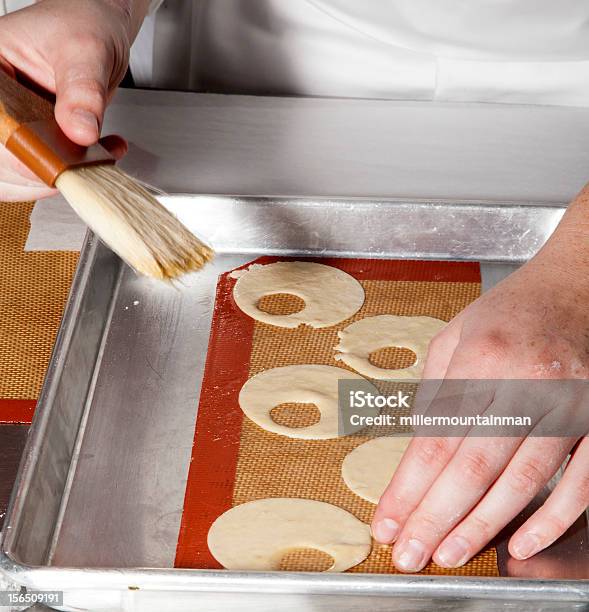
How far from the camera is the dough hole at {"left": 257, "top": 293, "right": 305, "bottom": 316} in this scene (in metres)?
1.31

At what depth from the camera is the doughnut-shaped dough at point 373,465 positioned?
1051 mm

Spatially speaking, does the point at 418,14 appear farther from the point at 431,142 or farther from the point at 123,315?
the point at 123,315

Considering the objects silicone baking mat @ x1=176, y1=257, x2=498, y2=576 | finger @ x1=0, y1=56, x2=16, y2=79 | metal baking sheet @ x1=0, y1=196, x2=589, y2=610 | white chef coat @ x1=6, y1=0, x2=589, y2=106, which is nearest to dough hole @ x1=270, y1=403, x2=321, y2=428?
silicone baking mat @ x1=176, y1=257, x2=498, y2=576

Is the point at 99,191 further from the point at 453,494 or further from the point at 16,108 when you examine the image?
the point at 453,494

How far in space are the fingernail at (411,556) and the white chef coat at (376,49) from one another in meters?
0.92

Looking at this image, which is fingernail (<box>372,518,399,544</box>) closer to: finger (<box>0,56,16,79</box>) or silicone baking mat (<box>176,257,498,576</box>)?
silicone baking mat (<box>176,257,498,576</box>)

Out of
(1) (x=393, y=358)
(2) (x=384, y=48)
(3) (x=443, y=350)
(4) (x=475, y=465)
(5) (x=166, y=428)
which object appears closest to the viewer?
(4) (x=475, y=465)

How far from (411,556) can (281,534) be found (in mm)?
158

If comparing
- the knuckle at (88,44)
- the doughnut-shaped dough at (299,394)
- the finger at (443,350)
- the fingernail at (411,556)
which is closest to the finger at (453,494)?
the fingernail at (411,556)

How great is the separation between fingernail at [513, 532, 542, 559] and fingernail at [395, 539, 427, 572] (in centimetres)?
10

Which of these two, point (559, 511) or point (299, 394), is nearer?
point (559, 511)

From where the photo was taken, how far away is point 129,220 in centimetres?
99

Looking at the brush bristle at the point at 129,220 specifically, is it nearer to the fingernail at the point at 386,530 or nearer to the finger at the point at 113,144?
the finger at the point at 113,144

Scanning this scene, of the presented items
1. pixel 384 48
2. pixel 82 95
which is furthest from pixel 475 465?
pixel 384 48
